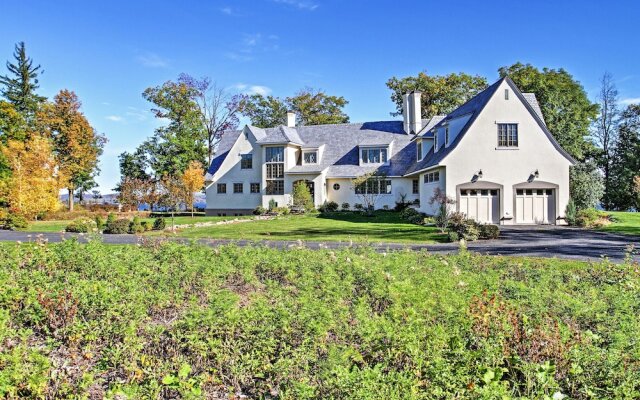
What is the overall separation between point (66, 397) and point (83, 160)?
4934 centimetres

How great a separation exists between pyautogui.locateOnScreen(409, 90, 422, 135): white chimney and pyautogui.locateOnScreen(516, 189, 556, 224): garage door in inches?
525

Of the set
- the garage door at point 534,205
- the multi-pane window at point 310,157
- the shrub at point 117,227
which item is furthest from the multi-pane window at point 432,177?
the shrub at point 117,227

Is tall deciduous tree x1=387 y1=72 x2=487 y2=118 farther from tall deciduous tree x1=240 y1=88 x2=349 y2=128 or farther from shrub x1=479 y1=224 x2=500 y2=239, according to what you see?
shrub x1=479 y1=224 x2=500 y2=239

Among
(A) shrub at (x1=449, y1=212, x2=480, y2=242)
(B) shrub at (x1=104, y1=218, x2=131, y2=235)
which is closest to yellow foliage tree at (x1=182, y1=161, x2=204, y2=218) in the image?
(B) shrub at (x1=104, y1=218, x2=131, y2=235)

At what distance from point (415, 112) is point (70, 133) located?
34.5 metres

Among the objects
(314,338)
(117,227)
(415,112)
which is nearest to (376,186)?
(415,112)

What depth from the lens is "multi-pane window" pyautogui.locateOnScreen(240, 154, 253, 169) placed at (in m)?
39.2

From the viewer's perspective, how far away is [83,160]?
4728 centimetres

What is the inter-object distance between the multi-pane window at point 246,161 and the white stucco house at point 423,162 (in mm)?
87

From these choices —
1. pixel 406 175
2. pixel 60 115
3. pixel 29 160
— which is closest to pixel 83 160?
pixel 60 115

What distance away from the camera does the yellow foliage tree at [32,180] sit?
2920 cm

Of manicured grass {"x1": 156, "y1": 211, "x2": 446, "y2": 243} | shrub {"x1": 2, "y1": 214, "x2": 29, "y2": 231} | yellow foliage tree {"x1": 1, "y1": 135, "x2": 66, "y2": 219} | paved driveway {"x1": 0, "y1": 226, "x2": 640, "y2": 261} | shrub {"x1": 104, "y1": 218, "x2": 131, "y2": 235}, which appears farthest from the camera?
yellow foliage tree {"x1": 1, "y1": 135, "x2": 66, "y2": 219}

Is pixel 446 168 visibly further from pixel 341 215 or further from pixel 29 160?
pixel 29 160

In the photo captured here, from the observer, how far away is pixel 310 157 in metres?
38.4
